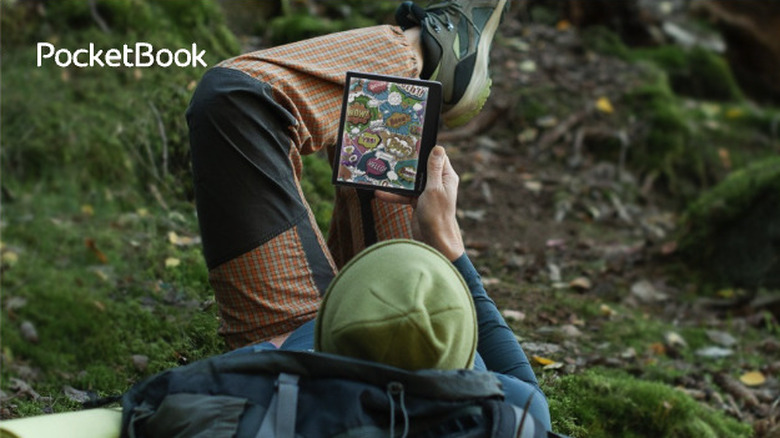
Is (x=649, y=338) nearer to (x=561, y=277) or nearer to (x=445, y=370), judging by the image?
(x=561, y=277)

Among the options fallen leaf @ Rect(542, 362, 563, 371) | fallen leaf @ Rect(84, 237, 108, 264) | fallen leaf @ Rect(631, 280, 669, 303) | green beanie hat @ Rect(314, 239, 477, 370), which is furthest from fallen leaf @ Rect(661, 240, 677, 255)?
green beanie hat @ Rect(314, 239, 477, 370)

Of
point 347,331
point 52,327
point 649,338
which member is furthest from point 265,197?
point 649,338

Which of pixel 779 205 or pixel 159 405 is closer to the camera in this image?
pixel 159 405

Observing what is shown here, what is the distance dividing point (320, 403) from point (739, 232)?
3987 millimetres

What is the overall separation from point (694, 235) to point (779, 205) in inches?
17.8

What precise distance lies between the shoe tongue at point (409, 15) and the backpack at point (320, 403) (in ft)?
5.60

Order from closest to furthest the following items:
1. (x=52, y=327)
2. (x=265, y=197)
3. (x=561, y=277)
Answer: (x=265, y=197) → (x=52, y=327) → (x=561, y=277)

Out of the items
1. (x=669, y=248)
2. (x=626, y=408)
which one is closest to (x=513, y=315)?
(x=626, y=408)

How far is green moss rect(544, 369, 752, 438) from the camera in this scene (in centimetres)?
329

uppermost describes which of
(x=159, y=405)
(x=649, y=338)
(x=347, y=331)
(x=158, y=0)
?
(x=158, y=0)

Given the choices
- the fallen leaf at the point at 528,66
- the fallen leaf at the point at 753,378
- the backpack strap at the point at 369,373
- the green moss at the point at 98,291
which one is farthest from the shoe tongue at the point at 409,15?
the fallen leaf at the point at 528,66

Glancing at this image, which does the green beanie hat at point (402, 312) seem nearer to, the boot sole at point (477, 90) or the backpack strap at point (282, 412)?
the backpack strap at point (282, 412)

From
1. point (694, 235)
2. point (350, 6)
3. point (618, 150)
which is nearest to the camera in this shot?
point (694, 235)

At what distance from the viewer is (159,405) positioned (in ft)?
6.51
